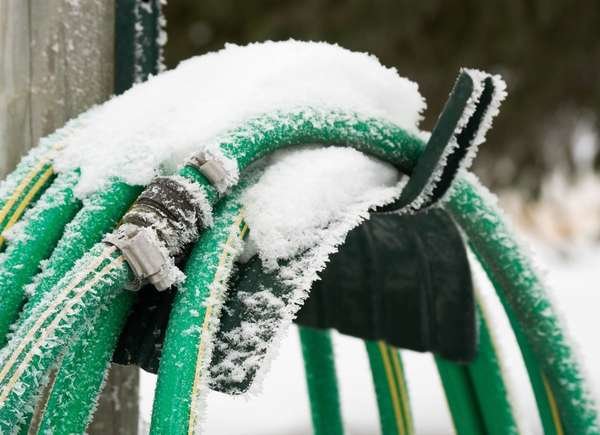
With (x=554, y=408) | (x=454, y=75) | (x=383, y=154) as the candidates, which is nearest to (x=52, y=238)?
(x=383, y=154)

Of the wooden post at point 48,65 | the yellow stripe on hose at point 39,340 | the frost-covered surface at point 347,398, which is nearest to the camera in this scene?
the yellow stripe on hose at point 39,340

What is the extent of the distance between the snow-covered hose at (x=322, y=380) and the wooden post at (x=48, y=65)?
535 millimetres

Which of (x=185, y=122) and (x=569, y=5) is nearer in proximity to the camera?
(x=185, y=122)

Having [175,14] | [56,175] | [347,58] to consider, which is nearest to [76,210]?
[56,175]

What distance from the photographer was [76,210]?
31.4 inches

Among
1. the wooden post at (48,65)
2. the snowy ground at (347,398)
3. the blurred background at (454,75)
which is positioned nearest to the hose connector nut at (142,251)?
the wooden post at (48,65)

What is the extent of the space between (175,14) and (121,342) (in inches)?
125

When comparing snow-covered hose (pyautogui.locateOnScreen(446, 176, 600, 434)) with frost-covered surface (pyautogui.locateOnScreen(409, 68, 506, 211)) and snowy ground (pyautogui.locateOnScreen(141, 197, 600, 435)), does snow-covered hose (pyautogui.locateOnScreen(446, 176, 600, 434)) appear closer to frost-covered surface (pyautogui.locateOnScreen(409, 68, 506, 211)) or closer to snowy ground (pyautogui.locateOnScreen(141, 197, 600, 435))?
frost-covered surface (pyautogui.locateOnScreen(409, 68, 506, 211))

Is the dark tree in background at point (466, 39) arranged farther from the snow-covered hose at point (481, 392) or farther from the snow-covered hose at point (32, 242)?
the snow-covered hose at point (32, 242)

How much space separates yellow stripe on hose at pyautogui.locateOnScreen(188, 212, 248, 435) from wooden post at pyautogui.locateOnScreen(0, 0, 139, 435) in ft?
1.01

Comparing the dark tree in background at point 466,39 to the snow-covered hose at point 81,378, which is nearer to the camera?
the snow-covered hose at point 81,378

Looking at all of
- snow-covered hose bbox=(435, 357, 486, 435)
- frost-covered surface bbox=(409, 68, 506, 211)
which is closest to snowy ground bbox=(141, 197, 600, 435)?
snow-covered hose bbox=(435, 357, 486, 435)

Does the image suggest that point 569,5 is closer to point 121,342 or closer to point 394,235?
point 394,235

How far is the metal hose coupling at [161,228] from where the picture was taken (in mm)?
677
